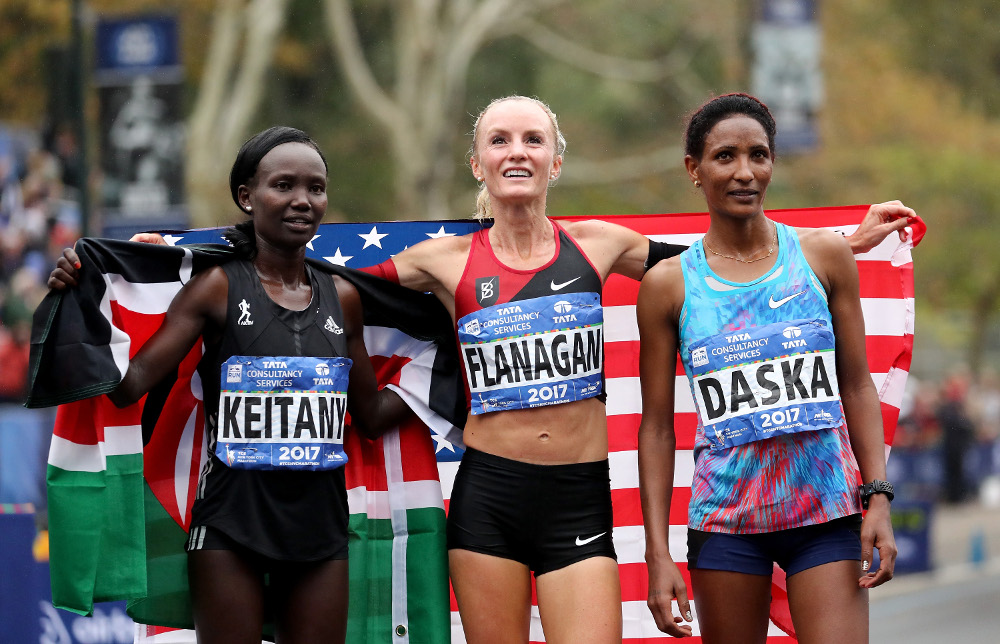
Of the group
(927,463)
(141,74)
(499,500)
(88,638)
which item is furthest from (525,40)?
(499,500)

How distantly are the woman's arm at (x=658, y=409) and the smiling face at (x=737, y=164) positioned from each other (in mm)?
301

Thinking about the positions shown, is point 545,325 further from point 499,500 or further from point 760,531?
point 760,531

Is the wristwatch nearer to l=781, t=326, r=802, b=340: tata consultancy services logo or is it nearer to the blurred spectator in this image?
l=781, t=326, r=802, b=340: tata consultancy services logo

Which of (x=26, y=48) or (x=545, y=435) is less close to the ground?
(x=26, y=48)

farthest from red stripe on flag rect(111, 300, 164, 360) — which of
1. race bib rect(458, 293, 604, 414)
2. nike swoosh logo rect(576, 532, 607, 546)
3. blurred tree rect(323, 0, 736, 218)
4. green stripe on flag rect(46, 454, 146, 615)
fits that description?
blurred tree rect(323, 0, 736, 218)

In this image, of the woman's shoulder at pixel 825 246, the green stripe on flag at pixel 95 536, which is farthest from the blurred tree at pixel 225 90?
the woman's shoulder at pixel 825 246

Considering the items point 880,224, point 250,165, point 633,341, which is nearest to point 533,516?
point 633,341

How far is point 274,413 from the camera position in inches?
180

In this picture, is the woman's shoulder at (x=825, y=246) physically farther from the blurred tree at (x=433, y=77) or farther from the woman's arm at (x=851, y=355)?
the blurred tree at (x=433, y=77)

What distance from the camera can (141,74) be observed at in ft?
49.6

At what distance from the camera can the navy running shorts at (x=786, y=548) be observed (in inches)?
167

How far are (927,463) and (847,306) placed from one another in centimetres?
1961

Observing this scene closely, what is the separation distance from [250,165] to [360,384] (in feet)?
3.01

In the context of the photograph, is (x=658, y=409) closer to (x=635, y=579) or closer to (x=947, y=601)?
(x=635, y=579)
